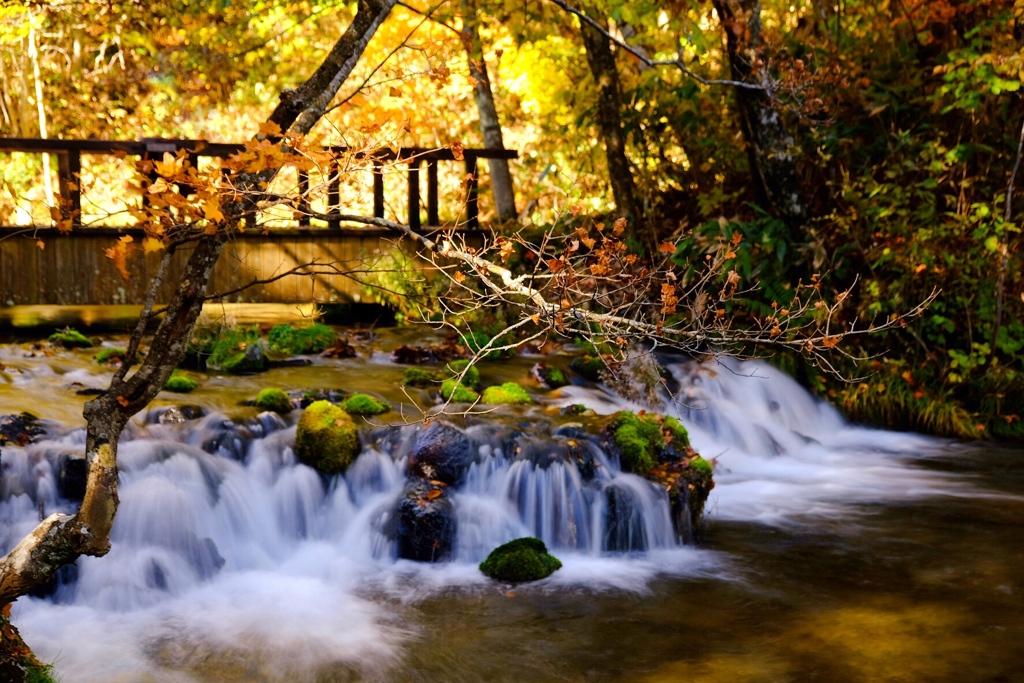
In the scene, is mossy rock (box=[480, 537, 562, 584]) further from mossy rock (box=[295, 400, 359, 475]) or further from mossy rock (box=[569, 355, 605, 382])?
mossy rock (box=[569, 355, 605, 382])

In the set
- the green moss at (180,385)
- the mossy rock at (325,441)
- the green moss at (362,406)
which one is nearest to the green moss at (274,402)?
the green moss at (362,406)

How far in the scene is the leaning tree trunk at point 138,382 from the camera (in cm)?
395

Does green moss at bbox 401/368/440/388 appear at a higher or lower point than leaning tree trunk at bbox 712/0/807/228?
lower

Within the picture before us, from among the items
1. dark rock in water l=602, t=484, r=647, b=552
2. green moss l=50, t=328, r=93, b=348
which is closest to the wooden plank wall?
green moss l=50, t=328, r=93, b=348

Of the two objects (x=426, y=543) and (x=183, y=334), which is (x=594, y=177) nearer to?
(x=426, y=543)

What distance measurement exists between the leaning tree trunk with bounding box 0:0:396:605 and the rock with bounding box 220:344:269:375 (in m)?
5.71

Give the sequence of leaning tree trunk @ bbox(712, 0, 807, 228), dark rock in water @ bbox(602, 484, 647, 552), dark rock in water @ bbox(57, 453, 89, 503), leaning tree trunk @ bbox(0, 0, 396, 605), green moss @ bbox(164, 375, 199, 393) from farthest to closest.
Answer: leaning tree trunk @ bbox(712, 0, 807, 228)
green moss @ bbox(164, 375, 199, 393)
dark rock in water @ bbox(602, 484, 647, 552)
dark rock in water @ bbox(57, 453, 89, 503)
leaning tree trunk @ bbox(0, 0, 396, 605)

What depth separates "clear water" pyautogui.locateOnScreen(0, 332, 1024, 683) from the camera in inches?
222

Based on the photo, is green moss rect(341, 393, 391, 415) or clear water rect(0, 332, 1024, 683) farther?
green moss rect(341, 393, 391, 415)

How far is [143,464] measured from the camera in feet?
23.4

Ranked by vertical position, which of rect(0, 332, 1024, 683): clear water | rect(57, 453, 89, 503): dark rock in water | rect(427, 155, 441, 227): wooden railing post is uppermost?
rect(427, 155, 441, 227): wooden railing post

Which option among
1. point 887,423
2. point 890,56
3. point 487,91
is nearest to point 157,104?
point 487,91

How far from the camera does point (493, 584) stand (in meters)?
6.71

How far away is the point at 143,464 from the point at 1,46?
11966 mm
